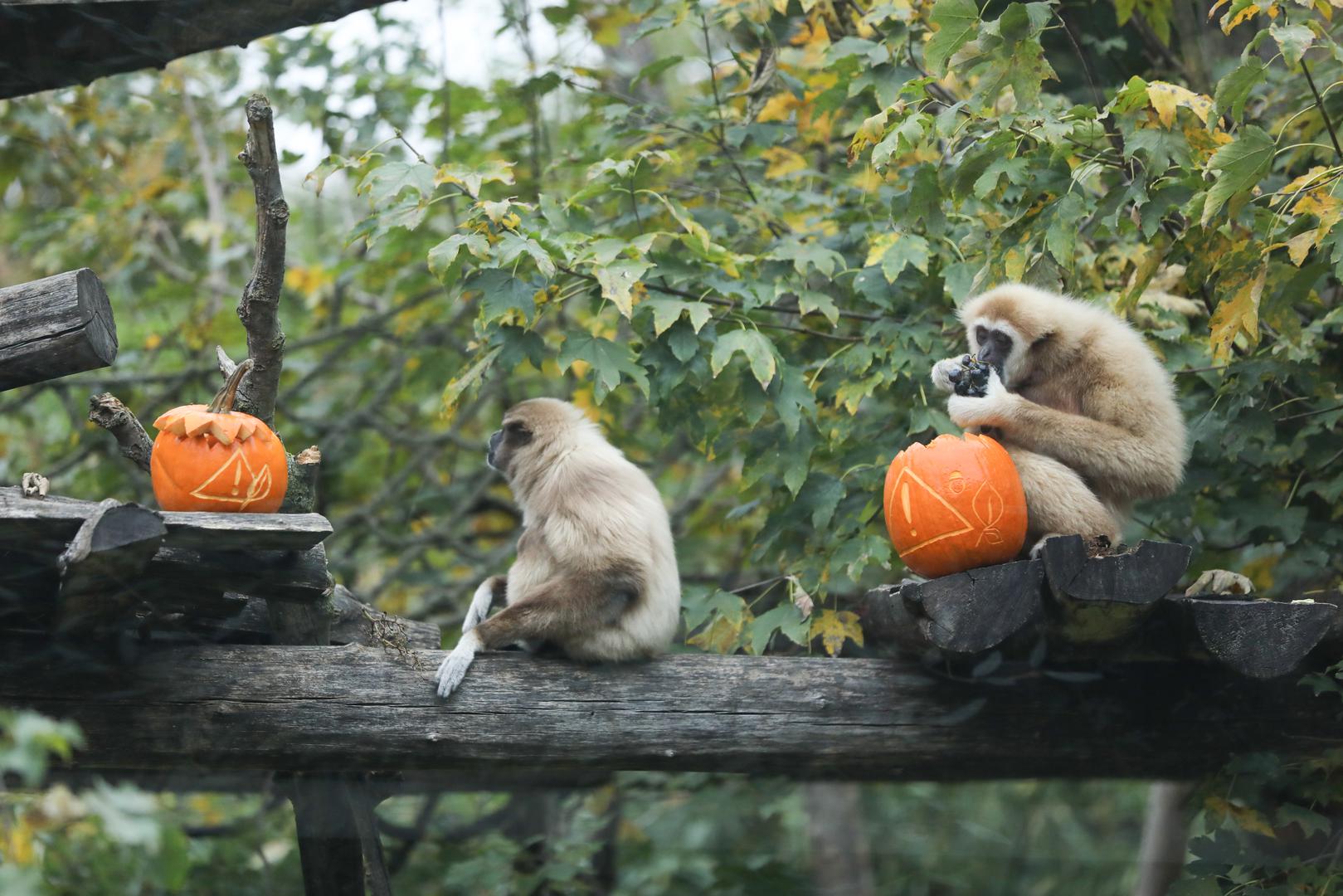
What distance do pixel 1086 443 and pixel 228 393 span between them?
268 centimetres

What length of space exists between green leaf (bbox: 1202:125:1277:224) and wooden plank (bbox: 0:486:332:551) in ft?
8.91

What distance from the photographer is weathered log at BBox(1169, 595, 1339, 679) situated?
318 cm

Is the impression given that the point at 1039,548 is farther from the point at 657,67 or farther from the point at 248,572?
the point at 657,67

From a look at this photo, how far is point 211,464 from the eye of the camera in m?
3.23

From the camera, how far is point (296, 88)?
7.45 meters

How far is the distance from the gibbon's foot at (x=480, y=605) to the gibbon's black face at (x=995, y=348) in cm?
210

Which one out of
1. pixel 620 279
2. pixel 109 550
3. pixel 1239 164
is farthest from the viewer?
pixel 620 279

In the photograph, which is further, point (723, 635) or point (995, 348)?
point (723, 635)

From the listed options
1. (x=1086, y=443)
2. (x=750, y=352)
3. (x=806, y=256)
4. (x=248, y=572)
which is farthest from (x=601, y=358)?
(x=1086, y=443)

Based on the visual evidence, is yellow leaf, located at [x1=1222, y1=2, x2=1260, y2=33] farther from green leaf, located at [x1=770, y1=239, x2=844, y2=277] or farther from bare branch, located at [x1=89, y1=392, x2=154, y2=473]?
bare branch, located at [x1=89, y1=392, x2=154, y2=473]

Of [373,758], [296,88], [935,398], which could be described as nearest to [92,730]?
[373,758]

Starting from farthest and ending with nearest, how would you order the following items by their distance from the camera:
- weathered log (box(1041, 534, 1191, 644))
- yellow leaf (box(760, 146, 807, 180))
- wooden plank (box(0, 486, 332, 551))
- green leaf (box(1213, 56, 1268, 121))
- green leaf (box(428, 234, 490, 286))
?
1. yellow leaf (box(760, 146, 807, 180))
2. green leaf (box(428, 234, 490, 286))
3. green leaf (box(1213, 56, 1268, 121))
4. weathered log (box(1041, 534, 1191, 644))
5. wooden plank (box(0, 486, 332, 551))

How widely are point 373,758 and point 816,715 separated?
4.73ft

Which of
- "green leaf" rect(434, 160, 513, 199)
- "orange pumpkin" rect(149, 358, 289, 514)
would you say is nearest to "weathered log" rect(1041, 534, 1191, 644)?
"orange pumpkin" rect(149, 358, 289, 514)
